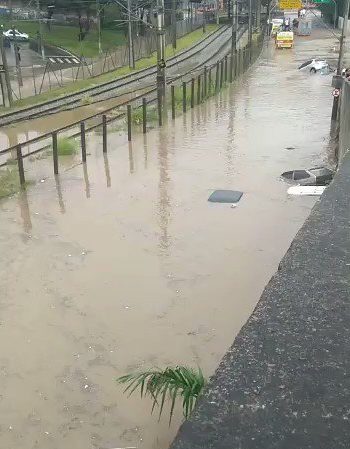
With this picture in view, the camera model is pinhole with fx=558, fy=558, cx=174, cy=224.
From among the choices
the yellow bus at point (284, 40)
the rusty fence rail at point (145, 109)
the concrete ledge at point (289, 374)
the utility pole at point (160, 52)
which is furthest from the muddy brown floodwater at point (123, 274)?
the yellow bus at point (284, 40)

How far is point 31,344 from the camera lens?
6.20 meters

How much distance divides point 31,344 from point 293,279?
3.23 meters

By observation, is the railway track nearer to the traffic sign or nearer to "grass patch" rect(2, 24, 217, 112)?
"grass patch" rect(2, 24, 217, 112)

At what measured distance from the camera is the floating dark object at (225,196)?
10925mm

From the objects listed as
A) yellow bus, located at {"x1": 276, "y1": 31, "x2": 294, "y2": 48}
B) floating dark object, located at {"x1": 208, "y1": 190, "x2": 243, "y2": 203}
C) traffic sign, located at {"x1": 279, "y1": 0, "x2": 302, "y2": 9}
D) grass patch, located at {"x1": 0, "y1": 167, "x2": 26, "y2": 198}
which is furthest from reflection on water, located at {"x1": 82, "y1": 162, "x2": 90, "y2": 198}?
yellow bus, located at {"x1": 276, "y1": 31, "x2": 294, "y2": 48}

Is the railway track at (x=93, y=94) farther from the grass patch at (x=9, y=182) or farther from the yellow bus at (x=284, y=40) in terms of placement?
the yellow bus at (x=284, y=40)

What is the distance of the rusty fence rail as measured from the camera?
12.7m

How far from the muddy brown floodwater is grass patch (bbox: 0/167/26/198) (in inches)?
15.1

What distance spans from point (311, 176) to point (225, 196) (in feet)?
7.87

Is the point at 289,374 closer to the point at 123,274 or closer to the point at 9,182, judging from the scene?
the point at 123,274

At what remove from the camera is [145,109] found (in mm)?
17656

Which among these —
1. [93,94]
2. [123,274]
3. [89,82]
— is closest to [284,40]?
[89,82]

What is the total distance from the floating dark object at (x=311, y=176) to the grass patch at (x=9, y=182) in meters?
5.94

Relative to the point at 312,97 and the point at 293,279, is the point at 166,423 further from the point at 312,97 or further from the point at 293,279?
the point at 312,97
